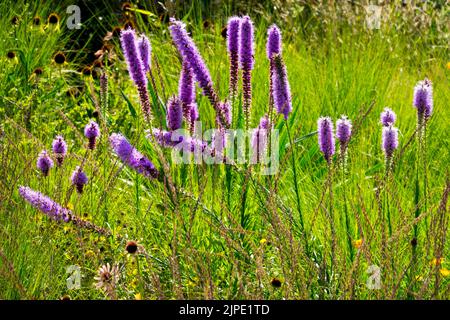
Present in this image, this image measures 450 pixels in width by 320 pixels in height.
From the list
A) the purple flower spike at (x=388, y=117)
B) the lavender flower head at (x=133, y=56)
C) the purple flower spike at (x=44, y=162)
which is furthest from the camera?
the purple flower spike at (x=44, y=162)

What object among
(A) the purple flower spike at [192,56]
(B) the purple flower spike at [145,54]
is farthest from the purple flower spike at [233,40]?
(B) the purple flower spike at [145,54]

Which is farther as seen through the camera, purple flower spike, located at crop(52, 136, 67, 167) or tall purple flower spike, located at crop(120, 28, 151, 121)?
purple flower spike, located at crop(52, 136, 67, 167)

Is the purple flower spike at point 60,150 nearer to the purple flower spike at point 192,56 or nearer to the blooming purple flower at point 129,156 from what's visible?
the blooming purple flower at point 129,156

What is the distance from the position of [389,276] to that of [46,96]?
10.7 feet

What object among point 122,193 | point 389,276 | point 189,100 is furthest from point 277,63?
point 122,193

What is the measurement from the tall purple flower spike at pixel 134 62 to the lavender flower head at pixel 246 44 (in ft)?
1.09

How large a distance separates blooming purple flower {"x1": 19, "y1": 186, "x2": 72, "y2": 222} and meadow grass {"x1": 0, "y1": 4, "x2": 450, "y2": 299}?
5 centimetres

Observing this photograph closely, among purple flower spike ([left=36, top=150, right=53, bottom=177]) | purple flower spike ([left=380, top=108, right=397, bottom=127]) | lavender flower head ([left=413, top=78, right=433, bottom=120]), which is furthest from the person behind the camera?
purple flower spike ([left=36, top=150, right=53, bottom=177])

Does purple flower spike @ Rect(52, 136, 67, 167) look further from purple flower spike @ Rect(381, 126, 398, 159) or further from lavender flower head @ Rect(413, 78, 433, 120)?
lavender flower head @ Rect(413, 78, 433, 120)

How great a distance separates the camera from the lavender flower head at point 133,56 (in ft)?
8.91

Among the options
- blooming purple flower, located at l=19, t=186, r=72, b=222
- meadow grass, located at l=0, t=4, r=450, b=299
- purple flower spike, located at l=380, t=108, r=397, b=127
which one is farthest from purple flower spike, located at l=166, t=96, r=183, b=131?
purple flower spike, located at l=380, t=108, r=397, b=127

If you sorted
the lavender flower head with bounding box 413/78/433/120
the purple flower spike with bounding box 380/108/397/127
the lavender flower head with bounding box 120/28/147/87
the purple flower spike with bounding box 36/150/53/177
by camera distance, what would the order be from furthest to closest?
the purple flower spike with bounding box 36/150/53/177, the purple flower spike with bounding box 380/108/397/127, the lavender flower head with bounding box 413/78/433/120, the lavender flower head with bounding box 120/28/147/87

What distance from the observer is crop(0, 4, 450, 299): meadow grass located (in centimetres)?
250
